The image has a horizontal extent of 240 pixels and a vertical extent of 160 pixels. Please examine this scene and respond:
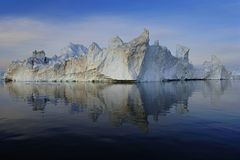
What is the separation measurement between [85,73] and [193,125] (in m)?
70.3

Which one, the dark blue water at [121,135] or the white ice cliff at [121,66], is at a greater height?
the white ice cliff at [121,66]

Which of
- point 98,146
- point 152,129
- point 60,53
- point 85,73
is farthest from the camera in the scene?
point 60,53

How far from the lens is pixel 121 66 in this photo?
7138cm

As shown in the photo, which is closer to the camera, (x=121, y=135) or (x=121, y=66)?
Result: (x=121, y=135)

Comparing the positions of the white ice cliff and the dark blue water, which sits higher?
the white ice cliff

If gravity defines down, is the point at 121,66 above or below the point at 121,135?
above

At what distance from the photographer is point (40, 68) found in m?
96.7

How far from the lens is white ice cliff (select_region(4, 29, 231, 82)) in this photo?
7075 cm

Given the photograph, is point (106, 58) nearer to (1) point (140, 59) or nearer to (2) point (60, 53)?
(1) point (140, 59)

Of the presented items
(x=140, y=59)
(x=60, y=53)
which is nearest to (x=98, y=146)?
(x=140, y=59)

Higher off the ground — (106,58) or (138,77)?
(106,58)

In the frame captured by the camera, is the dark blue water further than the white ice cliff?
No

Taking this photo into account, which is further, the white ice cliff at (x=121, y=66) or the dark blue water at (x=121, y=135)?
the white ice cliff at (x=121, y=66)

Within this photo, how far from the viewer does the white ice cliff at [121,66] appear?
70.8m
